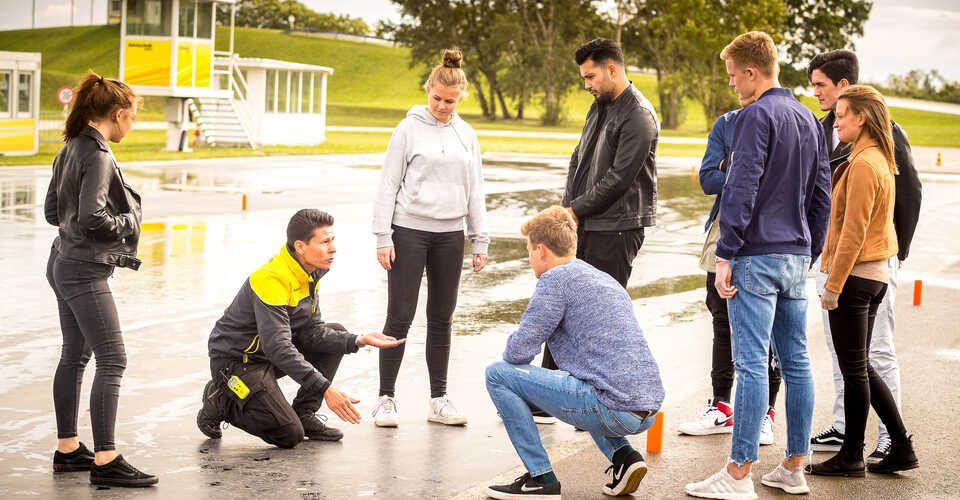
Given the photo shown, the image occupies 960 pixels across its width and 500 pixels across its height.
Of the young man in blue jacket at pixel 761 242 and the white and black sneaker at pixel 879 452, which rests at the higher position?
the young man in blue jacket at pixel 761 242

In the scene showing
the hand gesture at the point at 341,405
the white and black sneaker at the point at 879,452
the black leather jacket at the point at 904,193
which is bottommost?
the white and black sneaker at the point at 879,452

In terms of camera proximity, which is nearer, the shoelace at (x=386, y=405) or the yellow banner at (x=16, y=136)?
the shoelace at (x=386, y=405)

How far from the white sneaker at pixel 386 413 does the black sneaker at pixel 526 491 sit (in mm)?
1300

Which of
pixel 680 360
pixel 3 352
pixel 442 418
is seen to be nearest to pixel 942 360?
pixel 680 360

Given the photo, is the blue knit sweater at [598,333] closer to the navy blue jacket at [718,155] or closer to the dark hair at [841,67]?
the navy blue jacket at [718,155]

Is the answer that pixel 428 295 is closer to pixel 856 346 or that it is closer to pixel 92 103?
pixel 92 103

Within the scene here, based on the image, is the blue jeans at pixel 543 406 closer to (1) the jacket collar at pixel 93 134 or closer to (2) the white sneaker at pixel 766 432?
(2) the white sneaker at pixel 766 432

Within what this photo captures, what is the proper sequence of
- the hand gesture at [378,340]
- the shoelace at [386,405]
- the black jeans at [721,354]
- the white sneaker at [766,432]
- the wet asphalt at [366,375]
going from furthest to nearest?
the shoelace at [386,405] < the black jeans at [721,354] < the white sneaker at [766,432] < the hand gesture at [378,340] < the wet asphalt at [366,375]

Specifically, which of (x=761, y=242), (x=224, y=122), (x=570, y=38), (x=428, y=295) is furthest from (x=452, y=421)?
(x=570, y=38)

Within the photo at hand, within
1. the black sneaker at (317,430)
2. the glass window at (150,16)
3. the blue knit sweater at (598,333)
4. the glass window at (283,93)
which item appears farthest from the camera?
the glass window at (283,93)

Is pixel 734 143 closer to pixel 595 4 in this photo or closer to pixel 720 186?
pixel 720 186

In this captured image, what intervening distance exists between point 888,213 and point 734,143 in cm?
95

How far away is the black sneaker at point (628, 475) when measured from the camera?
4.77 metres

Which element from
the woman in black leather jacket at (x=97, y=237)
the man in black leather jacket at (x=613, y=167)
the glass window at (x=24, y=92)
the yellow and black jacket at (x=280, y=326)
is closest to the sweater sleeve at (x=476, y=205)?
the man in black leather jacket at (x=613, y=167)
